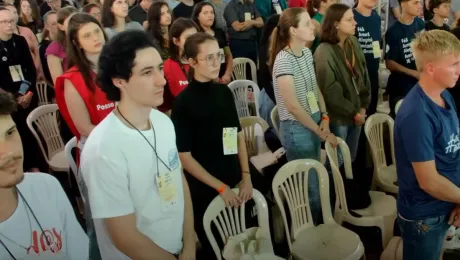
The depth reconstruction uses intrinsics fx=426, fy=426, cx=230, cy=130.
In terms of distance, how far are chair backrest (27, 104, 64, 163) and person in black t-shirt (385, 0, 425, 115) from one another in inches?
100

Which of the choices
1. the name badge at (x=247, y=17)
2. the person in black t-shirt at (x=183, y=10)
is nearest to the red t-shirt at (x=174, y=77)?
the person in black t-shirt at (x=183, y=10)

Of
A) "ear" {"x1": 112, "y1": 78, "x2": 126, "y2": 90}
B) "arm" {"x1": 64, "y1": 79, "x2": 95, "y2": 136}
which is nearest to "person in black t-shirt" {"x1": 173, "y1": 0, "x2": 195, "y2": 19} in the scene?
"arm" {"x1": 64, "y1": 79, "x2": 95, "y2": 136}

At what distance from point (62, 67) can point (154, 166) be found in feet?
6.38

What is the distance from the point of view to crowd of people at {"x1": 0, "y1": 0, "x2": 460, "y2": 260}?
1214 mm

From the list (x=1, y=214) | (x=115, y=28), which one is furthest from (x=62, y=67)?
(x=1, y=214)

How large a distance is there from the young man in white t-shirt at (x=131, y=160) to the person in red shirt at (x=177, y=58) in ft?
3.92

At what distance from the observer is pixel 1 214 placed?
108 cm

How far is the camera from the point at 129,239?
128 centimetres

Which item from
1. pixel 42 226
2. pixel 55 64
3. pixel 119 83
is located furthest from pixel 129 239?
pixel 55 64

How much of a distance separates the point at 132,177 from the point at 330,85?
5.12ft

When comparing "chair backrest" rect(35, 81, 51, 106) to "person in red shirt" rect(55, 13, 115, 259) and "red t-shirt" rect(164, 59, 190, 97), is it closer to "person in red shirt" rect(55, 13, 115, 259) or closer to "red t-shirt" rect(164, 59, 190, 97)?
"red t-shirt" rect(164, 59, 190, 97)

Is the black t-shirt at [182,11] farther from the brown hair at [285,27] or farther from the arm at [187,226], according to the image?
the arm at [187,226]

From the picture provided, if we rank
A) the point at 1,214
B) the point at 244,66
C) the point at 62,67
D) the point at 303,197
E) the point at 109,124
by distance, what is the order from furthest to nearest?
1. the point at 244,66
2. the point at 62,67
3. the point at 303,197
4. the point at 109,124
5. the point at 1,214

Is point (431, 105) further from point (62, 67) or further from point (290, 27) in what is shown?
point (62, 67)
